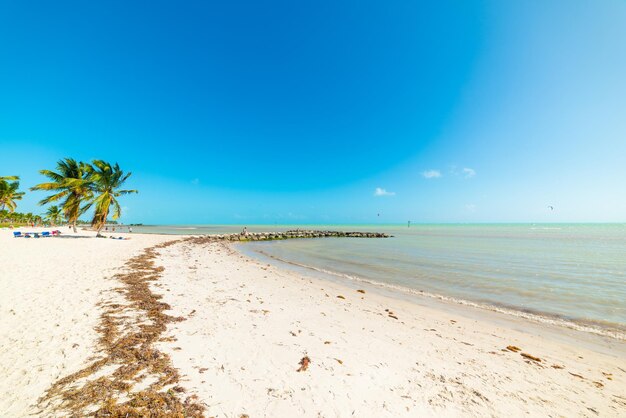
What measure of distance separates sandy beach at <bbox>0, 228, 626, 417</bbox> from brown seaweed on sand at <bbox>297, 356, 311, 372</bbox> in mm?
21

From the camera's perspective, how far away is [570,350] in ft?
22.0

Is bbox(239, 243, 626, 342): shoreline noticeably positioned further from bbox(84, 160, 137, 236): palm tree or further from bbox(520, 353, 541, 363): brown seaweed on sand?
bbox(84, 160, 137, 236): palm tree

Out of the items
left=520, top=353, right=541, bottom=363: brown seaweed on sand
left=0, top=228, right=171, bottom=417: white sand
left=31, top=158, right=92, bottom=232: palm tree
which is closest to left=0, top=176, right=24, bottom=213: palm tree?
left=31, top=158, right=92, bottom=232: palm tree

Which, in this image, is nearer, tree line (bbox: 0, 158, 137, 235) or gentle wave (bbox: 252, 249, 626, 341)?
gentle wave (bbox: 252, 249, 626, 341)

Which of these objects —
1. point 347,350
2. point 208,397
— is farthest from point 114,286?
point 347,350

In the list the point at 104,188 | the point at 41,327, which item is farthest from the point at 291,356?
the point at 104,188

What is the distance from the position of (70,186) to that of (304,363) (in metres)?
38.8

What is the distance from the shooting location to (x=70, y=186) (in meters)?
29.8

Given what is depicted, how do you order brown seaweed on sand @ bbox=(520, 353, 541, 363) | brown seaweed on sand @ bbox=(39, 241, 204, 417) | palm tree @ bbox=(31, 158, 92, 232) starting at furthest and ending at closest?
palm tree @ bbox=(31, 158, 92, 232)
brown seaweed on sand @ bbox=(520, 353, 541, 363)
brown seaweed on sand @ bbox=(39, 241, 204, 417)

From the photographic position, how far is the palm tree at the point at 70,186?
1142 inches

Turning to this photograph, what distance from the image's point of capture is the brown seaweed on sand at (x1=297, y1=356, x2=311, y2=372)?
4617 mm

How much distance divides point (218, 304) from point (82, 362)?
4.04 metres

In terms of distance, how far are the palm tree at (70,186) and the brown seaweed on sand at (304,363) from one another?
3647 cm

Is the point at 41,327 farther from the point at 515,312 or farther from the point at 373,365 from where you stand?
the point at 515,312
